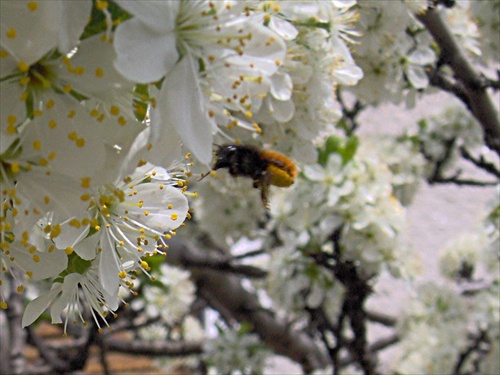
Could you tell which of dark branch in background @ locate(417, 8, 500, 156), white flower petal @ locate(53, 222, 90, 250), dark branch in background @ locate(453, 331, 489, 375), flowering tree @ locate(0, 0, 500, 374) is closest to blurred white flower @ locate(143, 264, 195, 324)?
flowering tree @ locate(0, 0, 500, 374)

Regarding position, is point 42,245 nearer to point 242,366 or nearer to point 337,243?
point 337,243

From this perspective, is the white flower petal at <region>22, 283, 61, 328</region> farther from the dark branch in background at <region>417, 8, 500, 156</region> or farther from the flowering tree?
the dark branch in background at <region>417, 8, 500, 156</region>

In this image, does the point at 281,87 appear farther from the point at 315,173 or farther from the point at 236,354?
the point at 236,354

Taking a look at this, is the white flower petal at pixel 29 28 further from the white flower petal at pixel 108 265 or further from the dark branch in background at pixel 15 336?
the dark branch in background at pixel 15 336

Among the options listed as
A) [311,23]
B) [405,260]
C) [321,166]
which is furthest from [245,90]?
[405,260]

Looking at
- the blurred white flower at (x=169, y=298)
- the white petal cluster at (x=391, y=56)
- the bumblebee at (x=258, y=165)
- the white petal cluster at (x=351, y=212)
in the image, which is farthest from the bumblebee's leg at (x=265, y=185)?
the blurred white flower at (x=169, y=298)

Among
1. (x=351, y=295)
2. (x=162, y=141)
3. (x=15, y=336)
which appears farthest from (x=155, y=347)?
(x=162, y=141)
